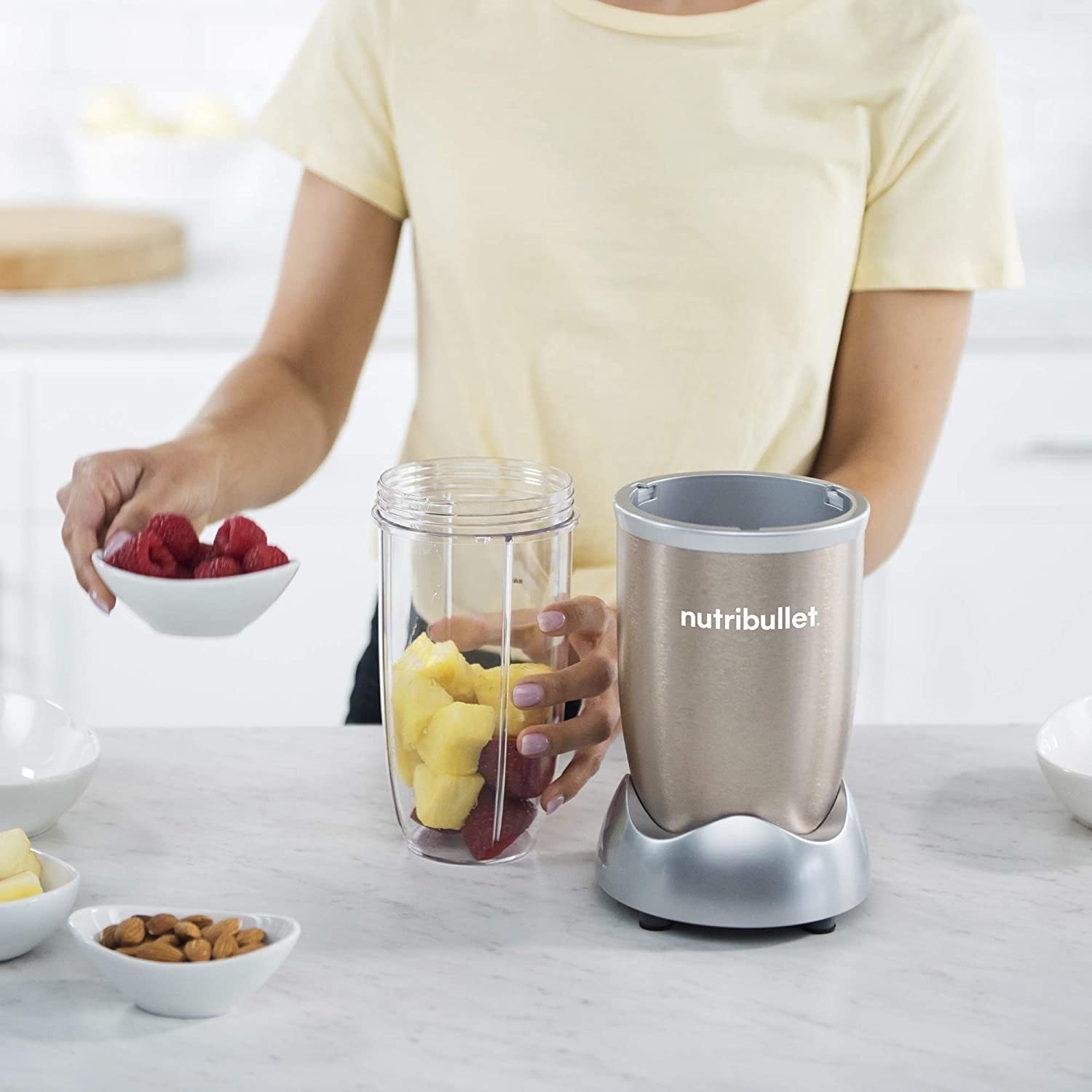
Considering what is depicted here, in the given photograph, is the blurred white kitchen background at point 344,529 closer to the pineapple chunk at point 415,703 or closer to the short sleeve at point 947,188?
the short sleeve at point 947,188

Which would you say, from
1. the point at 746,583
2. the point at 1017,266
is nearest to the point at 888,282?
the point at 1017,266

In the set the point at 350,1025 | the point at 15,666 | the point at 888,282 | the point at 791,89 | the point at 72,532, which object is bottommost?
the point at 15,666

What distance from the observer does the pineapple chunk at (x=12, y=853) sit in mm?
675

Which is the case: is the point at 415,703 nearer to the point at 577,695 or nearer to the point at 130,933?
the point at 577,695

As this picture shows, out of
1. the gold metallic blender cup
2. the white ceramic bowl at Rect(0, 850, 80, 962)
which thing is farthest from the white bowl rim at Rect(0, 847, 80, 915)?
the gold metallic blender cup

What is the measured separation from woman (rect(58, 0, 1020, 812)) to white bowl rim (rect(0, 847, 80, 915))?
0.39 m

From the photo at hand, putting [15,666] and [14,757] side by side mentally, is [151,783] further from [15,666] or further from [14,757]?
[15,666]

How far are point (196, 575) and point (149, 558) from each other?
28 mm

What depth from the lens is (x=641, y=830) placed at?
0.71 m

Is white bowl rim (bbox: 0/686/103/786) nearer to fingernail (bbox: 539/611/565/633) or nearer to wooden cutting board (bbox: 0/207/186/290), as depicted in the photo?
fingernail (bbox: 539/611/565/633)

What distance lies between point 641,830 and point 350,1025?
0.17m

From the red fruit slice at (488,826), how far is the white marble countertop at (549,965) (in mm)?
12

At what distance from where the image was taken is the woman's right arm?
1.01 m

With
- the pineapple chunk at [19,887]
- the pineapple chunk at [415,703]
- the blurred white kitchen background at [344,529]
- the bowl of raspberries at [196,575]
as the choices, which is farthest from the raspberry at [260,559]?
the blurred white kitchen background at [344,529]
